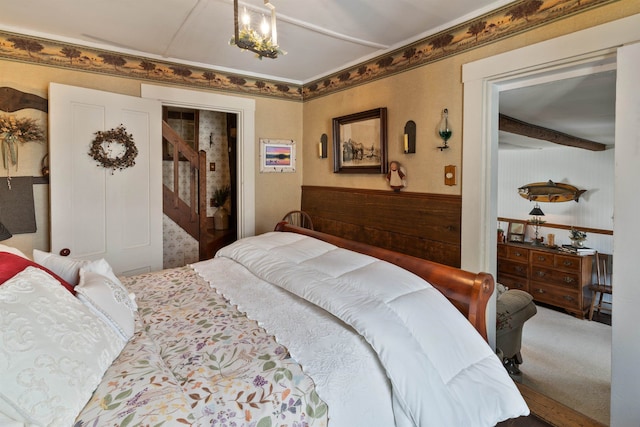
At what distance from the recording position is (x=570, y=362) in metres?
3.47

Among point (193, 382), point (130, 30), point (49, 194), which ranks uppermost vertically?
point (130, 30)

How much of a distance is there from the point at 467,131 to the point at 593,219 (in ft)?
15.9

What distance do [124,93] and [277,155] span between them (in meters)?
1.53

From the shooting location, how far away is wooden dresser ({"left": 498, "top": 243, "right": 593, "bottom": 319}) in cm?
490

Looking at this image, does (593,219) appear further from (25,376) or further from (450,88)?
(25,376)

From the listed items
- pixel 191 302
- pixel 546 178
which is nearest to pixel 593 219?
pixel 546 178

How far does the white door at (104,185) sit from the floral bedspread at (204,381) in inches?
63.5

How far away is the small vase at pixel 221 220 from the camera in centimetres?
526

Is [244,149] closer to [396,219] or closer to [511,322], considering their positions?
[396,219]

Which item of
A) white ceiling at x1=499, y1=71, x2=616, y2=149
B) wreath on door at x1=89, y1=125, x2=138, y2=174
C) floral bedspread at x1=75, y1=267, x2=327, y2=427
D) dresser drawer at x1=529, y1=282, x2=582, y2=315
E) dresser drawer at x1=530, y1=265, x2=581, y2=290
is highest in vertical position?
white ceiling at x1=499, y1=71, x2=616, y2=149

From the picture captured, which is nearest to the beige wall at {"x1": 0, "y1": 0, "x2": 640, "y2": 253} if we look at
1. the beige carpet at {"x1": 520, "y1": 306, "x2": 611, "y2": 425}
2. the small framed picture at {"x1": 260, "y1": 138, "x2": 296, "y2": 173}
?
the small framed picture at {"x1": 260, "y1": 138, "x2": 296, "y2": 173}

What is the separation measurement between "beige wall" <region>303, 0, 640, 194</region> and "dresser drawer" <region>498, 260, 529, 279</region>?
413 cm

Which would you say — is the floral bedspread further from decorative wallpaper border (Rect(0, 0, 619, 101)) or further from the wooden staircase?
the wooden staircase

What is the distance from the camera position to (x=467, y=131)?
216 centimetres
